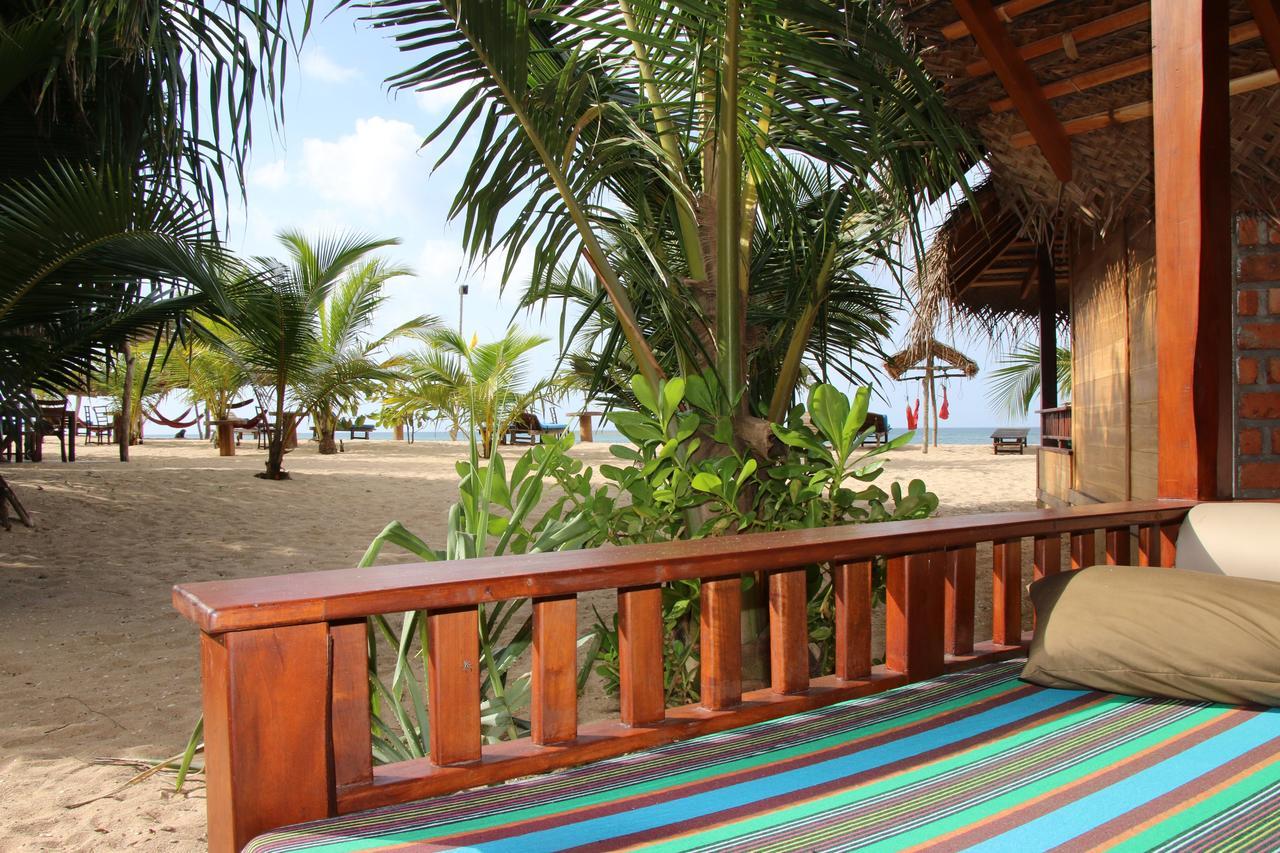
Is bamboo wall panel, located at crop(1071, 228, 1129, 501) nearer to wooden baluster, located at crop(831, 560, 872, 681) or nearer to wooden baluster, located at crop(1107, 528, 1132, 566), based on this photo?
wooden baluster, located at crop(1107, 528, 1132, 566)

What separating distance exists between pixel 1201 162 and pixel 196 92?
204 inches

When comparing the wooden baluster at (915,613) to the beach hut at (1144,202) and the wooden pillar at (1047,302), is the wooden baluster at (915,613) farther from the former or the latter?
the wooden pillar at (1047,302)

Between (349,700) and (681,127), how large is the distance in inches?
72.4

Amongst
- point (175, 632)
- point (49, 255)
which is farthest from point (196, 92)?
point (175, 632)

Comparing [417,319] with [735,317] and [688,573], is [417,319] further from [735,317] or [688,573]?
[688,573]

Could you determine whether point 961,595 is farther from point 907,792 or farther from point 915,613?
point 907,792

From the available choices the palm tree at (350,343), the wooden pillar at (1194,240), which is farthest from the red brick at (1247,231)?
the palm tree at (350,343)

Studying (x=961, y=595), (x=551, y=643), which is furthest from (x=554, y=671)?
(x=961, y=595)

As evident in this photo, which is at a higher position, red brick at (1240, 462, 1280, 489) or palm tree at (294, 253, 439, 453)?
palm tree at (294, 253, 439, 453)

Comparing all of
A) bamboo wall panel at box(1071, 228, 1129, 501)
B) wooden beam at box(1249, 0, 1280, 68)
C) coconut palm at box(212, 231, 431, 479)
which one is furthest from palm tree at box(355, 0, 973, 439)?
coconut palm at box(212, 231, 431, 479)

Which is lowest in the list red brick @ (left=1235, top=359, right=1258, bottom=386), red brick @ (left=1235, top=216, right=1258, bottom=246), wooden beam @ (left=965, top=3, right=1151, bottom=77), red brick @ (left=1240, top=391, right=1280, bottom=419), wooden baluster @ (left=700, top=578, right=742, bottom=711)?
wooden baluster @ (left=700, top=578, right=742, bottom=711)

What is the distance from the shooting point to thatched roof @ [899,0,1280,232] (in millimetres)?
2463

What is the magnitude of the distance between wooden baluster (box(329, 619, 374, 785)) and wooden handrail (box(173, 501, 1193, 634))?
0.14 ft

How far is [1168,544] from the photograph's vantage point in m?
1.78
